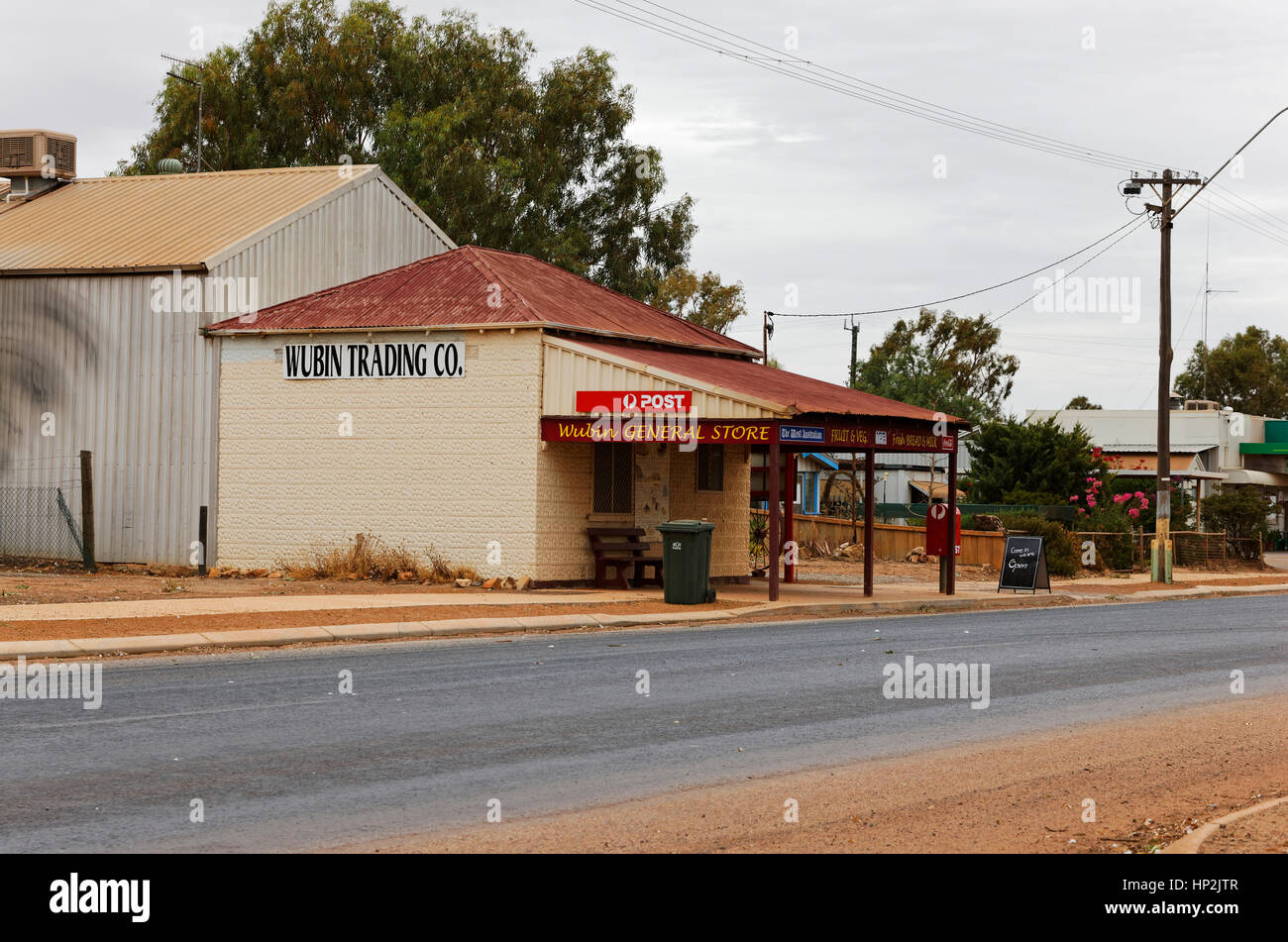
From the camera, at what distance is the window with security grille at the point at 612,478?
89.0 ft

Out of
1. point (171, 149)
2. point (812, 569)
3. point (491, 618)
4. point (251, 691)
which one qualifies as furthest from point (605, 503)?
point (171, 149)

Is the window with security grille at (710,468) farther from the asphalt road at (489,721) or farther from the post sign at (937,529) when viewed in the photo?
the asphalt road at (489,721)

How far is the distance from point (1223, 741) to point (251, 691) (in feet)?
26.0

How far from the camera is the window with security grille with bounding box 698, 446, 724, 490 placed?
1161 inches

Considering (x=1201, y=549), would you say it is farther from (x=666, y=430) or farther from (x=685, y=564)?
(x=685, y=564)

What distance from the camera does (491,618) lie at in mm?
20484

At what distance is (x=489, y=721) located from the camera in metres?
11.6

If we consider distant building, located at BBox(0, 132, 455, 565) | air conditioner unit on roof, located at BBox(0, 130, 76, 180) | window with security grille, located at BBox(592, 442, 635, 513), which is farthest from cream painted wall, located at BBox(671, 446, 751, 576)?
air conditioner unit on roof, located at BBox(0, 130, 76, 180)

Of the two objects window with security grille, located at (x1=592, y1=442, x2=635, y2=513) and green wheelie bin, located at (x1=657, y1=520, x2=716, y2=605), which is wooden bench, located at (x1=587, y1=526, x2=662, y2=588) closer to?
window with security grille, located at (x1=592, y1=442, x2=635, y2=513)

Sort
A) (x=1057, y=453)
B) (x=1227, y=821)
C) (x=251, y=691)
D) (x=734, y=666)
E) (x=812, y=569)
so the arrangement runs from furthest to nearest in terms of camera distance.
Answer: (x=1057, y=453)
(x=812, y=569)
(x=734, y=666)
(x=251, y=691)
(x=1227, y=821)

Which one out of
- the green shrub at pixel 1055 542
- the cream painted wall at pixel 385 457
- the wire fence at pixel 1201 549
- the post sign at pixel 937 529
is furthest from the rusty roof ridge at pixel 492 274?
the wire fence at pixel 1201 549

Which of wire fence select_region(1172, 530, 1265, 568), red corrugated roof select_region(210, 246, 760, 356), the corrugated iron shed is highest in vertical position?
the corrugated iron shed

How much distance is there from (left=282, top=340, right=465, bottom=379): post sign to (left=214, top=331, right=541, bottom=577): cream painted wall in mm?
143
